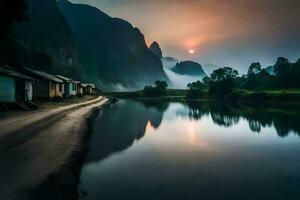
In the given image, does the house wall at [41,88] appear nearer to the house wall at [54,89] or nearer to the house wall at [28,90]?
the house wall at [54,89]

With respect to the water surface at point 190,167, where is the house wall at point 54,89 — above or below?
above

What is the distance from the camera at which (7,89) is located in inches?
1607

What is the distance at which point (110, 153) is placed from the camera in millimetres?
23375

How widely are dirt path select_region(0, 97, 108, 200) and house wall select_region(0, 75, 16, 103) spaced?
46.6ft

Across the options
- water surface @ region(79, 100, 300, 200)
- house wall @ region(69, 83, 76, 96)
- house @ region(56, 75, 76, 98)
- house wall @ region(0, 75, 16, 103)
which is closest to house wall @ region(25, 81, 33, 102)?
house wall @ region(0, 75, 16, 103)

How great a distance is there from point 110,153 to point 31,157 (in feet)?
26.0

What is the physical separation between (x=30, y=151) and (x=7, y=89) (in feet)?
86.5

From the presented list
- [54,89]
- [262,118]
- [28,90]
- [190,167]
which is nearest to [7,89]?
[28,90]

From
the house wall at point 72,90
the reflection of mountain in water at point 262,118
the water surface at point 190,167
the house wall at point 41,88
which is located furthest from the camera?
the house wall at point 72,90

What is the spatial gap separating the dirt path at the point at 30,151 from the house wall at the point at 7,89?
1420 cm

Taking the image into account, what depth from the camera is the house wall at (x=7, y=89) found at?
40609 millimetres

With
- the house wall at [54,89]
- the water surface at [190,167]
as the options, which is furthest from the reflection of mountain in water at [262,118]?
the house wall at [54,89]

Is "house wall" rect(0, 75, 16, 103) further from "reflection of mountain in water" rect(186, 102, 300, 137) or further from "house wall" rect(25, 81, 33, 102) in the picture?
"reflection of mountain in water" rect(186, 102, 300, 137)

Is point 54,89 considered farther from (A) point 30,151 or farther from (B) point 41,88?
(A) point 30,151
